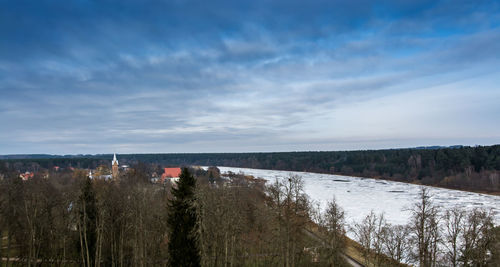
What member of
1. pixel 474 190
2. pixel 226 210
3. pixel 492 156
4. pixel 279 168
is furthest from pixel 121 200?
pixel 279 168

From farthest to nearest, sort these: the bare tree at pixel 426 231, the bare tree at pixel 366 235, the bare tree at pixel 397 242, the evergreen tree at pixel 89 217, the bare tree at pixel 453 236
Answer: the evergreen tree at pixel 89 217, the bare tree at pixel 366 235, the bare tree at pixel 397 242, the bare tree at pixel 453 236, the bare tree at pixel 426 231

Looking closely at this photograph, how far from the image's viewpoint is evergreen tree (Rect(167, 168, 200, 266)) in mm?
15742

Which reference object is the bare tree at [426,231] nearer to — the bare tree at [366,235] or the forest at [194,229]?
the forest at [194,229]

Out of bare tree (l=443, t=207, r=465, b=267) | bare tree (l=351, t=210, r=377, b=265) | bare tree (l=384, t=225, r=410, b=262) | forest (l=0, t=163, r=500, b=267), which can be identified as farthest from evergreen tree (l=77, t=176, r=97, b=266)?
bare tree (l=443, t=207, r=465, b=267)

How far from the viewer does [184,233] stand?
52.2ft

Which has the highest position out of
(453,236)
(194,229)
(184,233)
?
(194,229)

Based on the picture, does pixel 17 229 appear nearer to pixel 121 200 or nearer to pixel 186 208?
pixel 121 200

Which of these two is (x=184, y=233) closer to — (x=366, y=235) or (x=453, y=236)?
(x=366, y=235)

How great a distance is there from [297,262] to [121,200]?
1295 centimetres

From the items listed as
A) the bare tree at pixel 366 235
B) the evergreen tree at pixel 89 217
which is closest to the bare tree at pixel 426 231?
the bare tree at pixel 366 235

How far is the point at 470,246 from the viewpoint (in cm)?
1816

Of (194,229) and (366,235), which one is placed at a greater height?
(194,229)

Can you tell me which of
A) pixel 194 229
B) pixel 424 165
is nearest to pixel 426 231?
pixel 194 229

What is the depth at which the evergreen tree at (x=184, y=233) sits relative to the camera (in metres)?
15.7
